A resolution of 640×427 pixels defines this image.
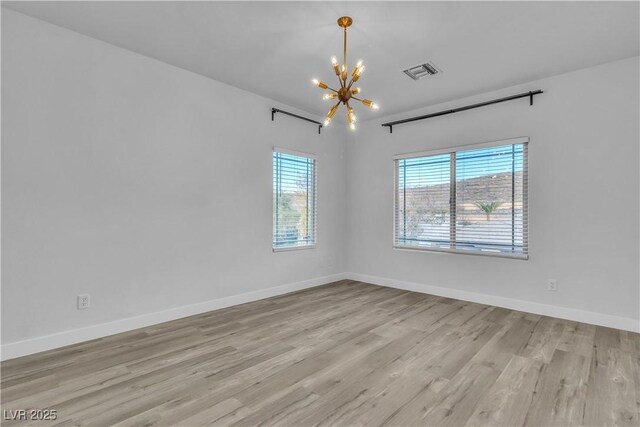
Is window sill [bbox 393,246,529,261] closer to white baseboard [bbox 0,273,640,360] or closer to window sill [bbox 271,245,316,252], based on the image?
white baseboard [bbox 0,273,640,360]

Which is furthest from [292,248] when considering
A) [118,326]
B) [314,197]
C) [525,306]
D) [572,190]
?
[572,190]

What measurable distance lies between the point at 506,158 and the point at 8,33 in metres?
5.16

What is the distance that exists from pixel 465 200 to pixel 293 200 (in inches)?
96.5

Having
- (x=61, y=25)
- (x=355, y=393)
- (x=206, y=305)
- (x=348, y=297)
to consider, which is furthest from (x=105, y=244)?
(x=348, y=297)

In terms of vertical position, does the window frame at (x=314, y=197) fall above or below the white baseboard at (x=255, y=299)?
above

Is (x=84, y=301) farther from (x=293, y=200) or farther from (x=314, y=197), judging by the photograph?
(x=314, y=197)

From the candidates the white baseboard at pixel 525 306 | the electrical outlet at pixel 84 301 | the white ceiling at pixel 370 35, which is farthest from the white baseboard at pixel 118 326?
the white ceiling at pixel 370 35

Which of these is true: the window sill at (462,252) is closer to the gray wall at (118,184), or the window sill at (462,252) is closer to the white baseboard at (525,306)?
the white baseboard at (525,306)

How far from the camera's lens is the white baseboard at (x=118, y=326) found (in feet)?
8.55

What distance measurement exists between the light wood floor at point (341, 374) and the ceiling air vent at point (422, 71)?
2.78 m

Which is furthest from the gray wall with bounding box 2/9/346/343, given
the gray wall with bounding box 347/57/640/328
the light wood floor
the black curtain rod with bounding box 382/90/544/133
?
the gray wall with bounding box 347/57/640/328

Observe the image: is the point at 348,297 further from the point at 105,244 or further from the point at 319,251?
the point at 105,244

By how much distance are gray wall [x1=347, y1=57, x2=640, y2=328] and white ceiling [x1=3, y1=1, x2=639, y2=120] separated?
364 millimetres

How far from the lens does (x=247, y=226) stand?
4.25 meters
